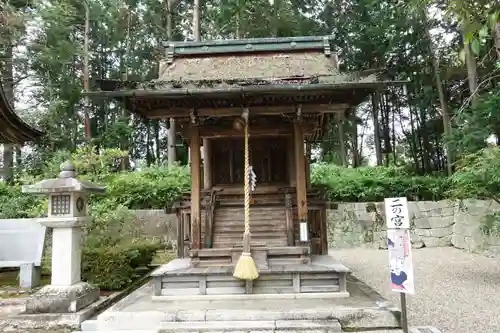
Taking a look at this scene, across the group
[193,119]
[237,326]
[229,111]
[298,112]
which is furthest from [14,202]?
[237,326]

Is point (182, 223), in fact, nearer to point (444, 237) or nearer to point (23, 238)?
point (23, 238)

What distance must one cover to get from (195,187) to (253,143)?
249cm

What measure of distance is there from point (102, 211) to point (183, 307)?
3.62 metres

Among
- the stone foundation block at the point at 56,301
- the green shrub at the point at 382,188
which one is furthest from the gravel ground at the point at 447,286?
the stone foundation block at the point at 56,301

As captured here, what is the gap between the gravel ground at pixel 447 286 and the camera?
501 centimetres

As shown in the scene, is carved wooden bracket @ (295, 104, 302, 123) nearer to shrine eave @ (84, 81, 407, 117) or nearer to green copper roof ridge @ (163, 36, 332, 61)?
shrine eave @ (84, 81, 407, 117)

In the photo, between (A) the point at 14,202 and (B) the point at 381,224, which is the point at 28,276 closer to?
(A) the point at 14,202

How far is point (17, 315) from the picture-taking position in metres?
5.08

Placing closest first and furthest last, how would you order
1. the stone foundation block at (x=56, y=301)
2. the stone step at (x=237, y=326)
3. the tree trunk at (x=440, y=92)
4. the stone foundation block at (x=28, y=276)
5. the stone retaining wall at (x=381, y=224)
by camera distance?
the stone step at (x=237, y=326), the stone foundation block at (x=56, y=301), the stone foundation block at (x=28, y=276), the stone retaining wall at (x=381, y=224), the tree trunk at (x=440, y=92)

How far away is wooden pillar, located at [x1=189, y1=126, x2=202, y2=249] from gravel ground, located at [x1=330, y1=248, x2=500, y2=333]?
11.7 feet

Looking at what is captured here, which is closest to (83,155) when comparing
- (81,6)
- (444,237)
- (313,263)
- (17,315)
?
(17,315)

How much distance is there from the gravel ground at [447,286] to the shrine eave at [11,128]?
267 inches

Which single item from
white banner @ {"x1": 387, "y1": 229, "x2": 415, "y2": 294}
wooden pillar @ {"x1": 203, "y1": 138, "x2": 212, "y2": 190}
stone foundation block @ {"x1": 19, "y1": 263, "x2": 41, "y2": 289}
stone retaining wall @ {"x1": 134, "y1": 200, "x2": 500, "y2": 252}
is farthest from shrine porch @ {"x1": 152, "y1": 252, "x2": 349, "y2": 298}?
stone retaining wall @ {"x1": 134, "y1": 200, "x2": 500, "y2": 252}

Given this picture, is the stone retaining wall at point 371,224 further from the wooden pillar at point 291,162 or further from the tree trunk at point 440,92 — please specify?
the wooden pillar at point 291,162
